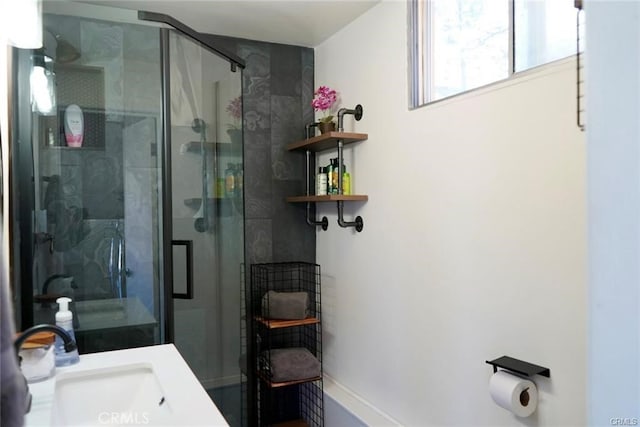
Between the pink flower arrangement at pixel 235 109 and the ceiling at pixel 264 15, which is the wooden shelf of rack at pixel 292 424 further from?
the ceiling at pixel 264 15

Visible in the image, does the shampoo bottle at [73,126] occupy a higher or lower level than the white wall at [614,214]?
higher

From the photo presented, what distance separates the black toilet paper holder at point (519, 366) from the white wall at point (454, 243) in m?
0.03

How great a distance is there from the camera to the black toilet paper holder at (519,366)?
1.41 metres

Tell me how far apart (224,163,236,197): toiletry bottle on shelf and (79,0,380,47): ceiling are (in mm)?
798

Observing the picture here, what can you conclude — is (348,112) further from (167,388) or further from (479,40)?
(167,388)

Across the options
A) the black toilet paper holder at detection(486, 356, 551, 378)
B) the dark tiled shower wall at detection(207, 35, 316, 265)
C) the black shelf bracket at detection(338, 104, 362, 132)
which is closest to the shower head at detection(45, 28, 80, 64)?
the dark tiled shower wall at detection(207, 35, 316, 265)

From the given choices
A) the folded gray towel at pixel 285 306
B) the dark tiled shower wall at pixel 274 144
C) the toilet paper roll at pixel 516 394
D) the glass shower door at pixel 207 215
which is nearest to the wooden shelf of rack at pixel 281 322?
the folded gray towel at pixel 285 306

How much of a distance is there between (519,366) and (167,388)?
3.60 ft

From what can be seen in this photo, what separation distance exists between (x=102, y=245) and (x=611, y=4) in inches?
71.7

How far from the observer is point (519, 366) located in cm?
146

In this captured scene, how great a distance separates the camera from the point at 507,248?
1.54m

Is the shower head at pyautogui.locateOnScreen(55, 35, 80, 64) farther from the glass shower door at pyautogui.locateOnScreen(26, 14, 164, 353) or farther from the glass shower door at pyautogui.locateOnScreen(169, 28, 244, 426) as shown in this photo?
the glass shower door at pyautogui.locateOnScreen(169, 28, 244, 426)

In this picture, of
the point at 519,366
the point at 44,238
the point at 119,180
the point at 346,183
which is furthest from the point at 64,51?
the point at 519,366

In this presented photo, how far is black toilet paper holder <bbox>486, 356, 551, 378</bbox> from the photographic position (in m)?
1.41
